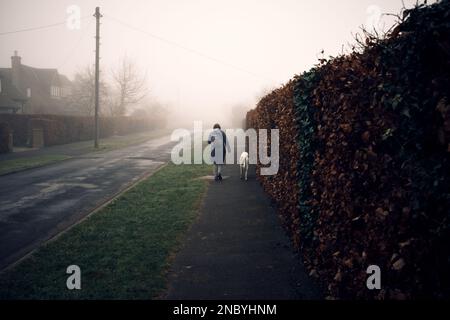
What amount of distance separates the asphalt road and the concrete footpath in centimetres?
294

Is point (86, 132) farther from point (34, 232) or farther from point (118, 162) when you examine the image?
point (34, 232)

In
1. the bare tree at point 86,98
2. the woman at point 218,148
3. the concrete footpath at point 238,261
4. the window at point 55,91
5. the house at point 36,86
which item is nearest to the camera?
the concrete footpath at point 238,261

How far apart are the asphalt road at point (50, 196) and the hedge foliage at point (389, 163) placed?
5102 millimetres

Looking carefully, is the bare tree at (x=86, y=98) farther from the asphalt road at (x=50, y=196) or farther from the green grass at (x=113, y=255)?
the green grass at (x=113, y=255)

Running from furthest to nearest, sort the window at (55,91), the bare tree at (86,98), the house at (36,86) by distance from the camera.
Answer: the window at (55,91) → the house at (36,86) → the bare tree at (86,98)

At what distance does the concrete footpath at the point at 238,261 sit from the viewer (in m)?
4.74

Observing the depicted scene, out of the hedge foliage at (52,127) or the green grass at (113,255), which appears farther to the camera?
the hedge foliage at (52,127)

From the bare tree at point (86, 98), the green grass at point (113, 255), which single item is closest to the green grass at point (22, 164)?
the green grass at point (113, 255)

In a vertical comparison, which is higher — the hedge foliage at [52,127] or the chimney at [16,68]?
the chimney at [16,68]

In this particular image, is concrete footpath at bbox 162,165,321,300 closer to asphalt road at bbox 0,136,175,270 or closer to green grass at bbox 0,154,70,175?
asphalt road at bbox 0,136,175,270

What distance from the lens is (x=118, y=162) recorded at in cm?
2014

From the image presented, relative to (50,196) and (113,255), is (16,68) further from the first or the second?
(113,255)

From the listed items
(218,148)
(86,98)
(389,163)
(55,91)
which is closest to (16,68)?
(55,91)

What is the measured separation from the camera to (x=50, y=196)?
435 inches
